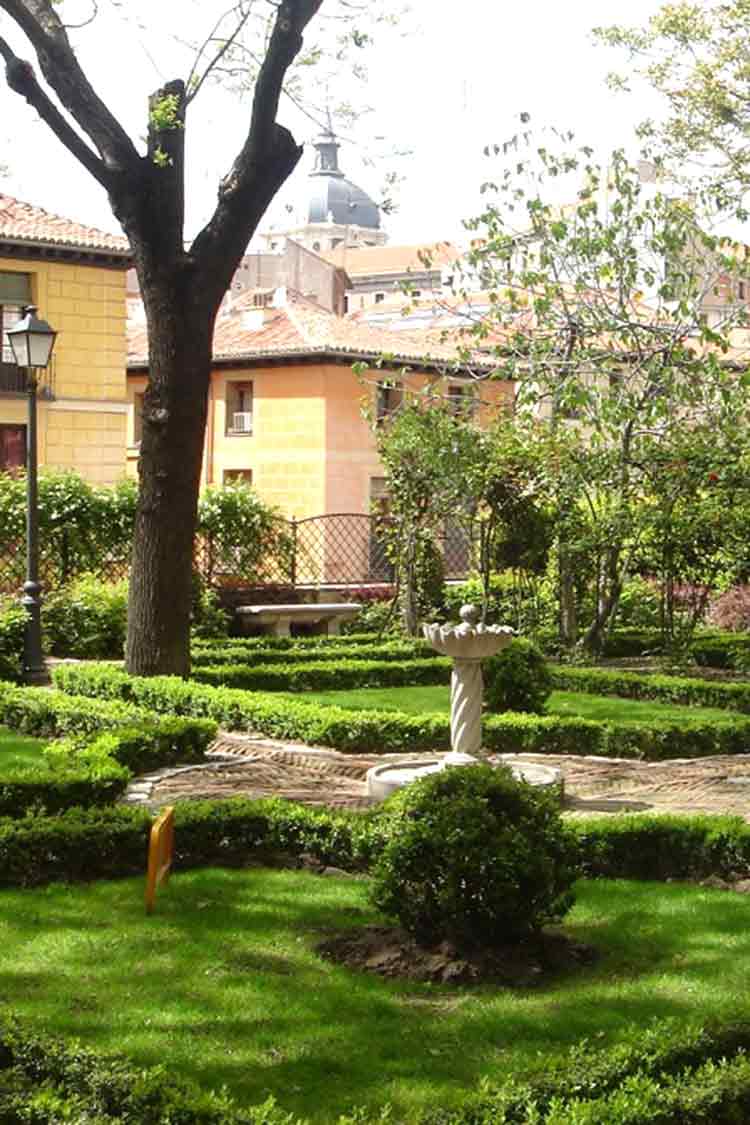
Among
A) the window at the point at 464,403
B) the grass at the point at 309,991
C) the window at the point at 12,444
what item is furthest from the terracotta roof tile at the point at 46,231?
the grass at the point at 309,991

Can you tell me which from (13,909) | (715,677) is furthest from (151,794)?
(715,677)

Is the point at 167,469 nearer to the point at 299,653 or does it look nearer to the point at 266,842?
the point at 299,653

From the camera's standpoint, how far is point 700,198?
17875mm

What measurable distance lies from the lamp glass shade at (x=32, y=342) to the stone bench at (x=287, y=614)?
20.7ft

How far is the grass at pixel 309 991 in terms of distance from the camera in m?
5.19

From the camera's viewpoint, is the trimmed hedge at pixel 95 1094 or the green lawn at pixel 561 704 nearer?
the trimmed hedge at pixel 95 1094

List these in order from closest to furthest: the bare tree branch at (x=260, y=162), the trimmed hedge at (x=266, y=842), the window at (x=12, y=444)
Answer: the trimmed hedge at (x=266, y=842), the bare tree branch at (x=260, y=162), the window at (x=12, y=444)

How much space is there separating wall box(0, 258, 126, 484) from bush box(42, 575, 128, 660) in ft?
41.2

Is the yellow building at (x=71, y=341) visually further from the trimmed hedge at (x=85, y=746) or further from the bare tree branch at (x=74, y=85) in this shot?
the trimmed hedge at (x=85, y=746)

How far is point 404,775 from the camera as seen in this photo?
9.62 m

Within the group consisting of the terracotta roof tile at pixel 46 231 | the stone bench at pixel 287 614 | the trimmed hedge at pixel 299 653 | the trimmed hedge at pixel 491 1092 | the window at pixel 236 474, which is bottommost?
the trimmed hedge at pixel 491 1092

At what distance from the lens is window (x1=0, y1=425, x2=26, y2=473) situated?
30375 millimetres

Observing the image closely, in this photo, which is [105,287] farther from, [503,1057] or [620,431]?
[503,1057]

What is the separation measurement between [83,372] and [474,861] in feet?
83.1
